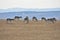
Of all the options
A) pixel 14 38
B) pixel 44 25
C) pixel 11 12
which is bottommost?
pixel 14 38

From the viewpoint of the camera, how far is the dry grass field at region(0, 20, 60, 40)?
3.72ft

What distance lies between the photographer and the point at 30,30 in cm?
116

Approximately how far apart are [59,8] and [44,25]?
20 centimetres

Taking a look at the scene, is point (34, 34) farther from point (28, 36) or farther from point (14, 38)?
point (14, 38)

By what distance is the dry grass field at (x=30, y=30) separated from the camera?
1133mm

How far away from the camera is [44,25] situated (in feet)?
3.86
